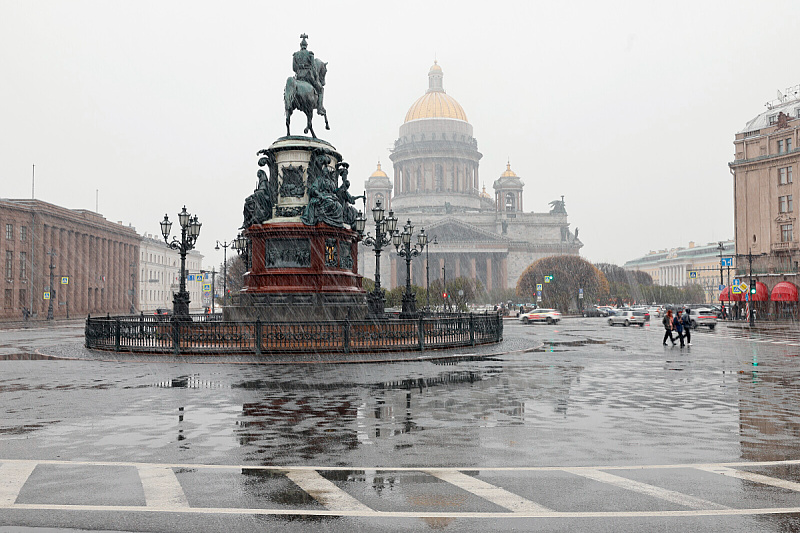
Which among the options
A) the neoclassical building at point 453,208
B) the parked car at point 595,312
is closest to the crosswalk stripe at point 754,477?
the parked car at point 595,312

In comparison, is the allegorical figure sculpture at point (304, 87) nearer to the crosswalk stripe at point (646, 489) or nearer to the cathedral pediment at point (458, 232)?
the crosswalk stripe at point (646, 489)

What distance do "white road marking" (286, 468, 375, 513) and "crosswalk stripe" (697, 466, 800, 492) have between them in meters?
4.05

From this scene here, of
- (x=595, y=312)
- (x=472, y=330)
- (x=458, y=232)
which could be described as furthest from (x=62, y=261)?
(x=472, y=330)

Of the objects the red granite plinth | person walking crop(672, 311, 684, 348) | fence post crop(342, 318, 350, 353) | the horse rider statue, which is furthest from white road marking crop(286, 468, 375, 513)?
person walking crop(672, 311, 684, 348)

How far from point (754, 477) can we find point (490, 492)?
116 inches

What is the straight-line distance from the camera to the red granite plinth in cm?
2611

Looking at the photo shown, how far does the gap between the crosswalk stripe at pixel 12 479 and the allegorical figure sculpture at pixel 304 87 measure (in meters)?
22.1

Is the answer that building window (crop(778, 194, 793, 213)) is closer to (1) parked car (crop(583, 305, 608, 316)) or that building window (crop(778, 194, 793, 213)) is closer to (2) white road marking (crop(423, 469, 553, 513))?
(1) parked car (crop(583, 305, 608, 316))

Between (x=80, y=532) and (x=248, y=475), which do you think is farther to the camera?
(x=248, y=475)

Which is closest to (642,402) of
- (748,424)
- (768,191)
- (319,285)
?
(748,424)

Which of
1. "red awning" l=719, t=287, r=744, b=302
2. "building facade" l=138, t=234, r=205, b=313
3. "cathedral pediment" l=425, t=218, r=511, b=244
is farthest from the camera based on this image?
"cathedral pediment" l=425, t=218, r=511, b=244

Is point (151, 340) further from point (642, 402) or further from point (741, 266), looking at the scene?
point (741, 266)

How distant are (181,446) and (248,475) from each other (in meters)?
1.98

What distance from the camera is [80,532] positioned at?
5.91 meters
